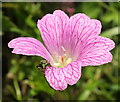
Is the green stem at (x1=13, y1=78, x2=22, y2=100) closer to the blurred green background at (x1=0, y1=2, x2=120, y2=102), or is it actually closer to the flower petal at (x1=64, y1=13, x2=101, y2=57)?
the blurred green background at (x1=0, y1=2, x2=120, y2=102)

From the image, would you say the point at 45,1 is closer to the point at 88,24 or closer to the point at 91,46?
the point at 88,24

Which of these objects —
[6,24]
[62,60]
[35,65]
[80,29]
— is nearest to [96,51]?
[80,29]

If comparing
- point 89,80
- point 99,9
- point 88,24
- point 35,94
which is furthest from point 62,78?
point 99,9

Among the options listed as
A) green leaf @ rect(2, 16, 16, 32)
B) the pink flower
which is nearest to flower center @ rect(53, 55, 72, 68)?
the pink flower

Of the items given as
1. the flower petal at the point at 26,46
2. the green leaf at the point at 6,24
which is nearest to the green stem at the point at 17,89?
the green leaf at the point at 6,24

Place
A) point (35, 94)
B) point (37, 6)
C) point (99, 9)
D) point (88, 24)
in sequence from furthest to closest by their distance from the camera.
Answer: point (99, 9)
point (37, 6)
point (35, 94)
point (88, 24)

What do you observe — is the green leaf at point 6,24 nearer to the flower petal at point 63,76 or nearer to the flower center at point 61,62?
the flower center at point 61,62

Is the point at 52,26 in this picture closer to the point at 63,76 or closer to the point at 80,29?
the point at 80,29
